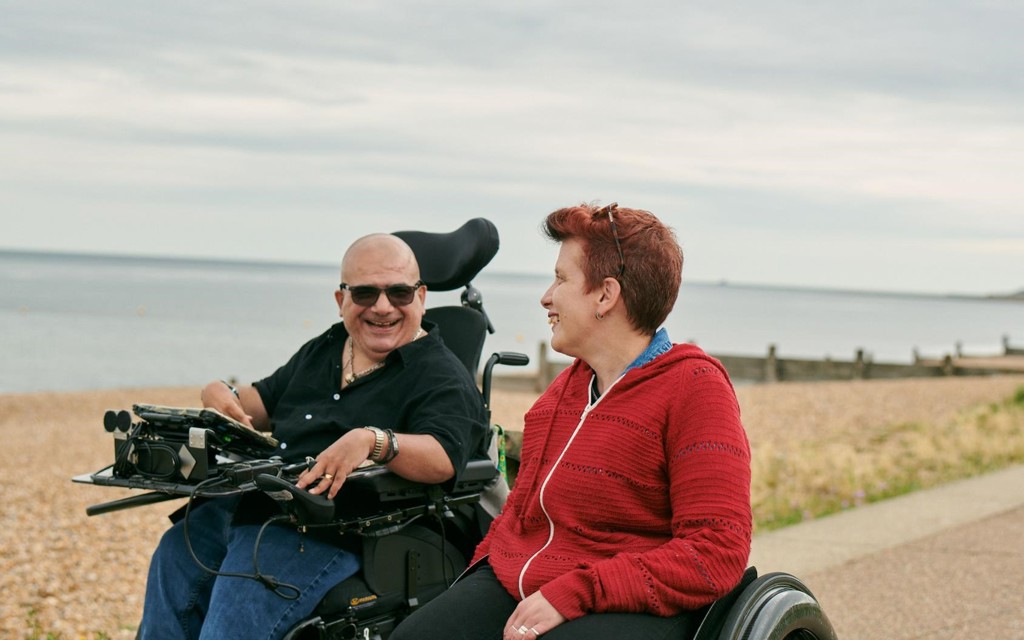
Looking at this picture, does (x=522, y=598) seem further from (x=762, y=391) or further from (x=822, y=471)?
(x=762, y=391)

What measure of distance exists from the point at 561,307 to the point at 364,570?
1.08 metres

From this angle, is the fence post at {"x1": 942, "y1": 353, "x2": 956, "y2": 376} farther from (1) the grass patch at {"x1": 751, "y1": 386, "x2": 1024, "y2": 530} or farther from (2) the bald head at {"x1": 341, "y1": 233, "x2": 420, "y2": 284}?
(2) the bald head at {"x1": 341, "y1": 233, "x2": 420, "y2": 284}

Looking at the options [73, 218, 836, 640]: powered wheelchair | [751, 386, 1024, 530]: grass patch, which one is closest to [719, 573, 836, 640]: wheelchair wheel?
[73, 218, 836, 640]: powered wheelchair

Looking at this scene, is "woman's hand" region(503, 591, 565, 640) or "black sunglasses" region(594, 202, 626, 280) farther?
"black sunglasses" region(594, 202, 626, 280)

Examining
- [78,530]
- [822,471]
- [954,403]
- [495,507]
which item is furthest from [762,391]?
[495,507]

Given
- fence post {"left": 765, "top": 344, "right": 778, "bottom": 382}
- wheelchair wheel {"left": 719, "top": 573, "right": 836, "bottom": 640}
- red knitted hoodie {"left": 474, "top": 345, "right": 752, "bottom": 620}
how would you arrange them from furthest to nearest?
1. fence post {"left": 765, "top": 344, "right": 778, "bottom": 382}
2. wheelchair wheel {"left": 719, "top": 573, "right": 836, "bottom": 640}
3. red knitted hoodie {"left": 474, "top": 345, "right": 752, "bottom": 620}

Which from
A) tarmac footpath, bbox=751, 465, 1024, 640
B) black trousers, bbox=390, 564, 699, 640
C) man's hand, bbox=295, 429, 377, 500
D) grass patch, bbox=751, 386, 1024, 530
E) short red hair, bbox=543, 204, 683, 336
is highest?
short red hair, bbox=543, 204, 683, 336

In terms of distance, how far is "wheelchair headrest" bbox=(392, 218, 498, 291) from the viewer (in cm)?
408

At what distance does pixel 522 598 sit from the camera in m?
2.77

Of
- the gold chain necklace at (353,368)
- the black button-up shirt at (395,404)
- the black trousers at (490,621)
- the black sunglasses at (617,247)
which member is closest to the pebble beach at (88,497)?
the black button-up shirt at (395,404)

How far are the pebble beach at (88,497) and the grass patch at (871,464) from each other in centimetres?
109

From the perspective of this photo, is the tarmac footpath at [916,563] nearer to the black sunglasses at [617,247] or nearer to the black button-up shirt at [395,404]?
the black button-up shirt at [395,404]

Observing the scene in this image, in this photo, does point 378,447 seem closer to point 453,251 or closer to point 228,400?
point 228,400

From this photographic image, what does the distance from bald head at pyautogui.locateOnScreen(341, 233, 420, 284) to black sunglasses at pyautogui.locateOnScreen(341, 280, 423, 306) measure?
40 millimetres
